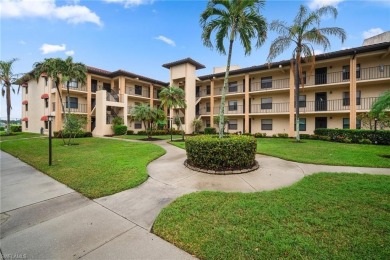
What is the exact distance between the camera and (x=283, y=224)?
11.7 ft

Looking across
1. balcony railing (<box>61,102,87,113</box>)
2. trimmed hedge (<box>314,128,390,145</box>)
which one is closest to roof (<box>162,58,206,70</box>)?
balcony railing (<box>61,102,87,113</box>)

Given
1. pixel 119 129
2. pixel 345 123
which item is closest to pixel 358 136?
pixel 345 123

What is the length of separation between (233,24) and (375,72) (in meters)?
18.9

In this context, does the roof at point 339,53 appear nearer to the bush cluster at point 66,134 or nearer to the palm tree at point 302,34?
the palm tree at point 302,34

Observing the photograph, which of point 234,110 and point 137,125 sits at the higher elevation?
point 234,110

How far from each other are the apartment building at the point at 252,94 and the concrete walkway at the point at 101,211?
15.0m

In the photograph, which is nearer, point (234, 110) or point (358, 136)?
point (358, 136)

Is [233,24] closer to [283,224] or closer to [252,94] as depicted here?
[283,224]

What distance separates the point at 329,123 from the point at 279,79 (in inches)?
309

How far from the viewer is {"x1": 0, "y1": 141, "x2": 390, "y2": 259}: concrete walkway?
3137 mm

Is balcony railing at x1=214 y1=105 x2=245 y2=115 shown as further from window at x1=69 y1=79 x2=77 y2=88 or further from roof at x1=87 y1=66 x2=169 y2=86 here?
window at x1=69 y1=79 x2=77 y2=88

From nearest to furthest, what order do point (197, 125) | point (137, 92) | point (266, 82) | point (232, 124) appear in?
point (266, 82) → point (197, 125) → point (232, 124) → point (137, 92)

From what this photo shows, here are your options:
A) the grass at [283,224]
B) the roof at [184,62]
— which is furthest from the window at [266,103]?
the grass at [283,224]

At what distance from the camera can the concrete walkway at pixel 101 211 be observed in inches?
123
